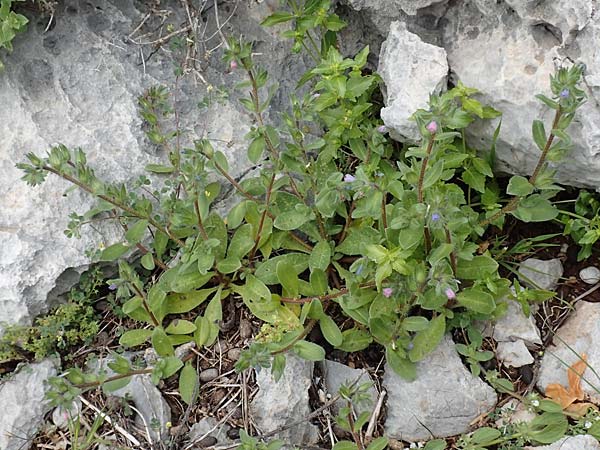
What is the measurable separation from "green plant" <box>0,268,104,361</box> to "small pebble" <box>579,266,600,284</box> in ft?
7.74

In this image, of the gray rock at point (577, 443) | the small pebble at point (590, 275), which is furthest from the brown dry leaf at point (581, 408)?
the small pebble at point (590, 275)

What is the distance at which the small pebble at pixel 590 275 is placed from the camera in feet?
12.1

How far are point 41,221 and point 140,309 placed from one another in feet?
2.07

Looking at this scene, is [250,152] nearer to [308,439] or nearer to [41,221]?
[41,221]

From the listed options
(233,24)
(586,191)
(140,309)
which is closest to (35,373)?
(140,309)

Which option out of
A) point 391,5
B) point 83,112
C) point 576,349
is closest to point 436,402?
point 576,349

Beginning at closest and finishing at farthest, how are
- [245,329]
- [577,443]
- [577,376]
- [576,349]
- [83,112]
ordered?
1. [577,443]
2. [577,376]
3. [576,349]
4. [245,329]
5. [83,112]

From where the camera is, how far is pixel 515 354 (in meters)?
3.50

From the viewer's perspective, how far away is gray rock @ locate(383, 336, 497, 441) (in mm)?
3344

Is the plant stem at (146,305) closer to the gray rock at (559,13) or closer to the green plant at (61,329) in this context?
the green plant at (61,329)

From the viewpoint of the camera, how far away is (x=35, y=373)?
11.3ft

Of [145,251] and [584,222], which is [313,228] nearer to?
[145,251]

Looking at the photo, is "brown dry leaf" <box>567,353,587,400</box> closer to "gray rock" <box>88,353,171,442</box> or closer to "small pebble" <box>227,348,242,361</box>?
"small pebble" <box>227,348,242,361</box>

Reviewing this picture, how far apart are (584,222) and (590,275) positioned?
0.99 feet
